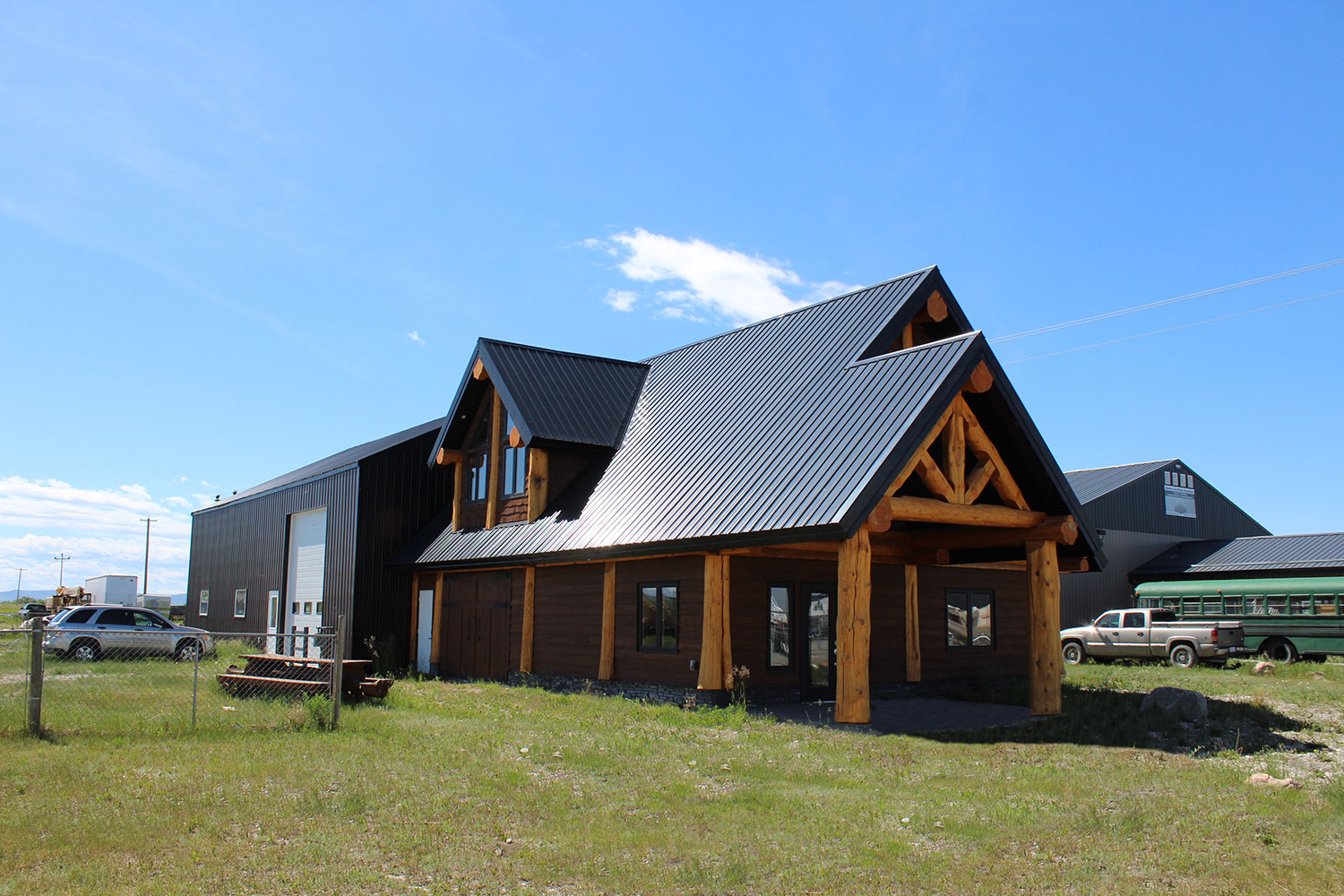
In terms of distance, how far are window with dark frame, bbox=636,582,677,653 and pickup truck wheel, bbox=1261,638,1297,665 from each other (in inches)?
854

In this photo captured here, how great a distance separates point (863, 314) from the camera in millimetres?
19484

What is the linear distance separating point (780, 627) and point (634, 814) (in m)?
9.27

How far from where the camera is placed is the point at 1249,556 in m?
37.6

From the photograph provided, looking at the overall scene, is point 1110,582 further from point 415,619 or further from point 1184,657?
point 415,619

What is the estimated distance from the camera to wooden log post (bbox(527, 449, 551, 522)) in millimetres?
21453

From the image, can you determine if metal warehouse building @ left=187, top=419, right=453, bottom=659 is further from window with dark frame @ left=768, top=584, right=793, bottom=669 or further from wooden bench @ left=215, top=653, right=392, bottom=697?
window with dark frame @ left=768, top=584, right=793, bottom=669

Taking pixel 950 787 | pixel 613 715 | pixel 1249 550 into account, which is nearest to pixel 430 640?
pixel 613 715

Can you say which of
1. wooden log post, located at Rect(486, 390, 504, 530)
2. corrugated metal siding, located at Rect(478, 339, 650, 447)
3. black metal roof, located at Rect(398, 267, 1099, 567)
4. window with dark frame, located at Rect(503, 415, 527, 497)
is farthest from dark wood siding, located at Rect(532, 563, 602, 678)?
corrugated metal siding, located at Rect(478, 339, 650, 447)

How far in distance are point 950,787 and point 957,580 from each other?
12.4 meters

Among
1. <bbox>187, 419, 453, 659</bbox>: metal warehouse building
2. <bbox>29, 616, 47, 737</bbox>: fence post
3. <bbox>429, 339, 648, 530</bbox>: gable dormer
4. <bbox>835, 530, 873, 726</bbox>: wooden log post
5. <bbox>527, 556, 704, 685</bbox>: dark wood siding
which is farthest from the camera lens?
<bbox>187, 419, 453, 659</bbox>: metal warehouse building

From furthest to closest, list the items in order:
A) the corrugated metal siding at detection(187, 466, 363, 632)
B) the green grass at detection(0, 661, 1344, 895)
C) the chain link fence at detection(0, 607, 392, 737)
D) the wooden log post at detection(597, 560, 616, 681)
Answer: the corrugated metal siding at detection(187, 466, 363, 632) < the wooden log post at detection(597, 560, 616, 681) < the chain link fence at detection(0, 607, 392, 737) < the green grass at detection(0, 661, 1344, 895)

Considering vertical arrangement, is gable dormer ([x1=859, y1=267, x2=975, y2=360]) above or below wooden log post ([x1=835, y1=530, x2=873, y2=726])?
above

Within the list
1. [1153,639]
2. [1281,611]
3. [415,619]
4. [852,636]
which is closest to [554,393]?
[415,619]

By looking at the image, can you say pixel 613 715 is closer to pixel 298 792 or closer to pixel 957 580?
pixel 298 792
